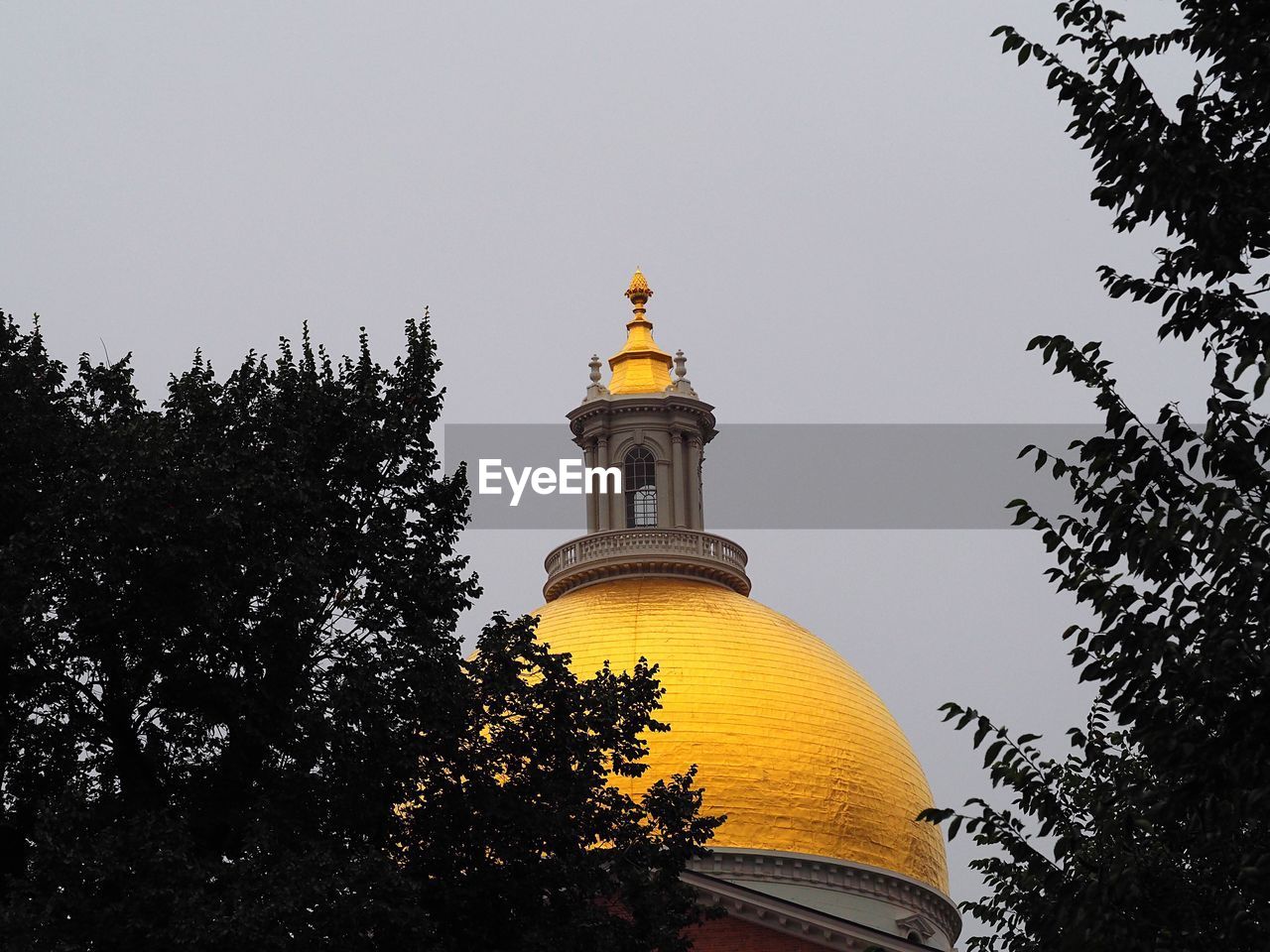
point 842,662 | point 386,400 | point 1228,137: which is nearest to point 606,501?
point 842,662

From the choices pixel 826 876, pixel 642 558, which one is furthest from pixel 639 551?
pixel 826 876

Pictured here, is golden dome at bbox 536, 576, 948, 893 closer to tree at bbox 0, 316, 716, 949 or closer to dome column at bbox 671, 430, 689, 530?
dome column at bbox 671, 430, 689, 530

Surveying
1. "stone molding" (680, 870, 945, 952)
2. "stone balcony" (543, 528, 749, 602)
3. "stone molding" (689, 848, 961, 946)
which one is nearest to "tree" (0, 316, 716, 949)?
"stone molding" (680, 870, 945, 952)

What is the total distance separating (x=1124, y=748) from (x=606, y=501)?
3144cm

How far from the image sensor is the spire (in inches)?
2203

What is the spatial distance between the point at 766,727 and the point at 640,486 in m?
11.2

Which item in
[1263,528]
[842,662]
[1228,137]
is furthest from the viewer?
[842,662]

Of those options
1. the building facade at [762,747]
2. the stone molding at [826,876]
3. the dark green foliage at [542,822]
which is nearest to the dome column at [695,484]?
the building facade at [762,747]

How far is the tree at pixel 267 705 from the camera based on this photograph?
1980 centimetres

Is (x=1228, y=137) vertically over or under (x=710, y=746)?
under

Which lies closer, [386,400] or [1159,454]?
[1159,454]

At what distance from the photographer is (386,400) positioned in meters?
23.7

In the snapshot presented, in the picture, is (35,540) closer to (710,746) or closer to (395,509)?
(395,509)

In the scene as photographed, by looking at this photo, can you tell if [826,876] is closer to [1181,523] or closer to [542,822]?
[542,822]
